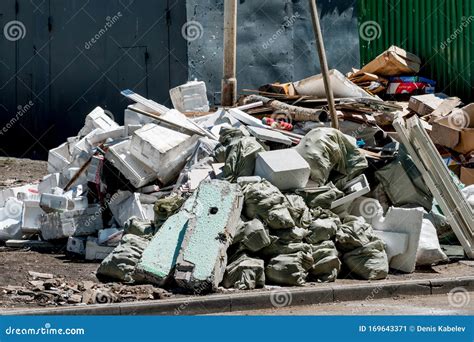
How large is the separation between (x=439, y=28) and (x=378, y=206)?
631 centimetres

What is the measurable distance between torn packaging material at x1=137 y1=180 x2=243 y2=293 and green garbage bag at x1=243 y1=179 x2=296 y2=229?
0.47ft

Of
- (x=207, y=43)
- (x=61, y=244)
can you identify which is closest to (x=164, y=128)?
(x=61, y=244)

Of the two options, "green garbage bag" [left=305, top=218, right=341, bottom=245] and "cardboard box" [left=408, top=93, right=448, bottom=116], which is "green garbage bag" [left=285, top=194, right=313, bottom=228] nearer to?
"green garbage bag" [left=305, top=218, right=341, bottom=245]

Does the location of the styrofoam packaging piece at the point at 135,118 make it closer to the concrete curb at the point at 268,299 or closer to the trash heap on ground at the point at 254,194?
the trash heap on ground at the point at 254,194

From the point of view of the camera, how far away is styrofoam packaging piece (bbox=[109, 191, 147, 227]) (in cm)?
1162

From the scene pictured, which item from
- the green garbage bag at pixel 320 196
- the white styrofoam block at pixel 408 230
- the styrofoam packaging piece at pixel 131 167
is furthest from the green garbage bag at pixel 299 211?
the styrofoam packaging piece at pixel 131 167

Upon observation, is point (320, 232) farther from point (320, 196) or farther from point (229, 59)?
point (229, 59)

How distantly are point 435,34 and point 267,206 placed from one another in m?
7.71

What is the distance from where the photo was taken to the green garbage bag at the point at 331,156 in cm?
1126

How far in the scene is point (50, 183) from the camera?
13.3 meters

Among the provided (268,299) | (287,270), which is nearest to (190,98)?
(287,270)

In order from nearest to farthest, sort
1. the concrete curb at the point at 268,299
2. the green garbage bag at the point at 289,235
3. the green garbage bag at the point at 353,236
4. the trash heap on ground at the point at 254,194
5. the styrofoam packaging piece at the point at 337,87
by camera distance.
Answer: the concrete curb at the point at 268,299 → the trash heap on ground at the point at 254,194 → the green garbage bag at the point at 289,235 → the green garbage bag at the point at 353,236 → the styrofoam packaging piece at the point at 337,87

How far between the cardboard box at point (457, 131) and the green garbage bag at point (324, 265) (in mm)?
4206

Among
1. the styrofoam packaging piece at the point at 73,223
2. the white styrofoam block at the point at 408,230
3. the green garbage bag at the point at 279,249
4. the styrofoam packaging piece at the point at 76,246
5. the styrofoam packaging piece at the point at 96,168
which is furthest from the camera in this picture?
the styrofoam packaging piece at the point at 96,168
